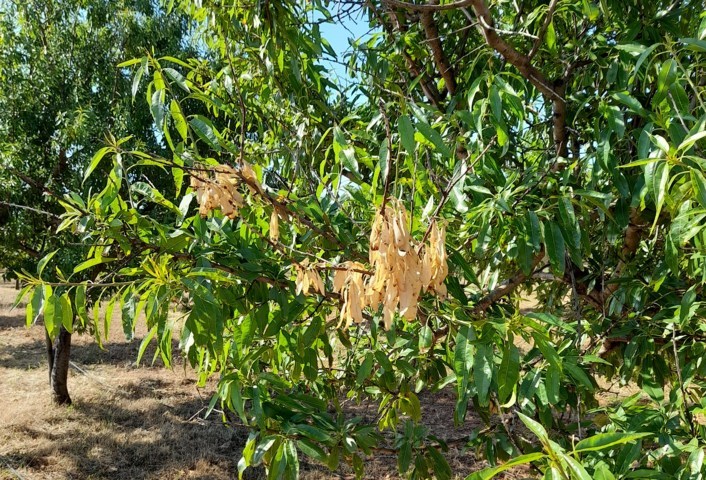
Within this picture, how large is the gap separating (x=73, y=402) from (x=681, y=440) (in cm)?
533

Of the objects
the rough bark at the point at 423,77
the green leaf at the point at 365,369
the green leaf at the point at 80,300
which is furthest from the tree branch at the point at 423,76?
the green leaf at the point at 80,300

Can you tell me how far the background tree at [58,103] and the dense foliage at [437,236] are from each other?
10.5ft

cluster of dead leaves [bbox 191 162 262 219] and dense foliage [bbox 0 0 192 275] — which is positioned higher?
dense foliage [bbox 0 0 192 275]

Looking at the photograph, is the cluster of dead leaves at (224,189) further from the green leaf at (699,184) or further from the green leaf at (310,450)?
the green leaf at (699,184)

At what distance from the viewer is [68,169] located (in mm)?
4766

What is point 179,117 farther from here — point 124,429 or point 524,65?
point 124,429

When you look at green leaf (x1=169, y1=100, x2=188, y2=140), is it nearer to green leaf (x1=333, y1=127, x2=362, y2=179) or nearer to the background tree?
green leaf (x1=333, y1=127, x2=362, y2=179)

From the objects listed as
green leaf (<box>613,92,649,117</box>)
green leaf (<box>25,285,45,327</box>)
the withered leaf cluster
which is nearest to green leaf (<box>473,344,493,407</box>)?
the withered leaf cluster

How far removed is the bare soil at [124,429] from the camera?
3783mm

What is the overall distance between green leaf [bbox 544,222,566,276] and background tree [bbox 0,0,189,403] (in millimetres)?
3854

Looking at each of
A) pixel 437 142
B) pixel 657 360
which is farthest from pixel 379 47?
pixel 657 360

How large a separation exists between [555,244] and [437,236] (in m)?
0.48

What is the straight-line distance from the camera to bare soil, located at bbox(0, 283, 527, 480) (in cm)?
378

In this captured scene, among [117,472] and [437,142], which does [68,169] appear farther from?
[437,142]
